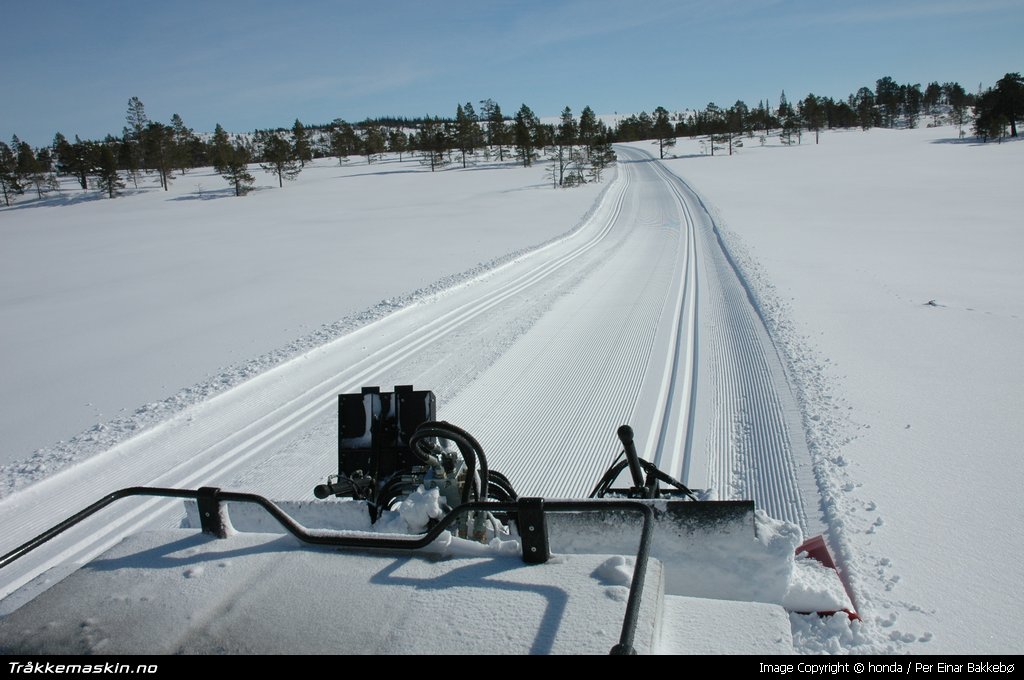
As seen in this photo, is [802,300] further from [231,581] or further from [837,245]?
[231,581]

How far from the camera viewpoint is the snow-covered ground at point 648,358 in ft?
14.2

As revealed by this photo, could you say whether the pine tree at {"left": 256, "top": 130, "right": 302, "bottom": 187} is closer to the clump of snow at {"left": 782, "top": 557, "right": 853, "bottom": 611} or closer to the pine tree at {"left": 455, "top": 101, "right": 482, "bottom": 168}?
the pine tree at {"left": 455, "top": 101, "right": 482, "bottom": 168}

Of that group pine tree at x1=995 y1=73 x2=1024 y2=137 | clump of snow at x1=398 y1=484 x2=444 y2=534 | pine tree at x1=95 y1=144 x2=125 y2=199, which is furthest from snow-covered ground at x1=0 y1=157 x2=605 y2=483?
pine tree at x1=995 y1=73 x2=1024 y2=137

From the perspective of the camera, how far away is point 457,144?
81.4 m

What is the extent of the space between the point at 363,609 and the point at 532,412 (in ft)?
14.9

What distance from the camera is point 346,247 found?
22.3m

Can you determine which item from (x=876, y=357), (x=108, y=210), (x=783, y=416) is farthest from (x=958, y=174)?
(x=108, y=210)

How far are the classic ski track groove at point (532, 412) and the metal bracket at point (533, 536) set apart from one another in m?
2.57

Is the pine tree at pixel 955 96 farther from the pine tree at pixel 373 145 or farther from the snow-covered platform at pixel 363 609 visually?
the snow-covered platform at pixel 363 609

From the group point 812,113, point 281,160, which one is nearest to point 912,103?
point 812,113

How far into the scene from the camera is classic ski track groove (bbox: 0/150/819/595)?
508 centimetres

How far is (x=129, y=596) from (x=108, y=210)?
2316 inches

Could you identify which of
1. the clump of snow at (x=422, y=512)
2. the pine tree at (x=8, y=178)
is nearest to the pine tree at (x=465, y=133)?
the pine tree at (x=8, y=178)

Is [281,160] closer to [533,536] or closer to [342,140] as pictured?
[342,140]
